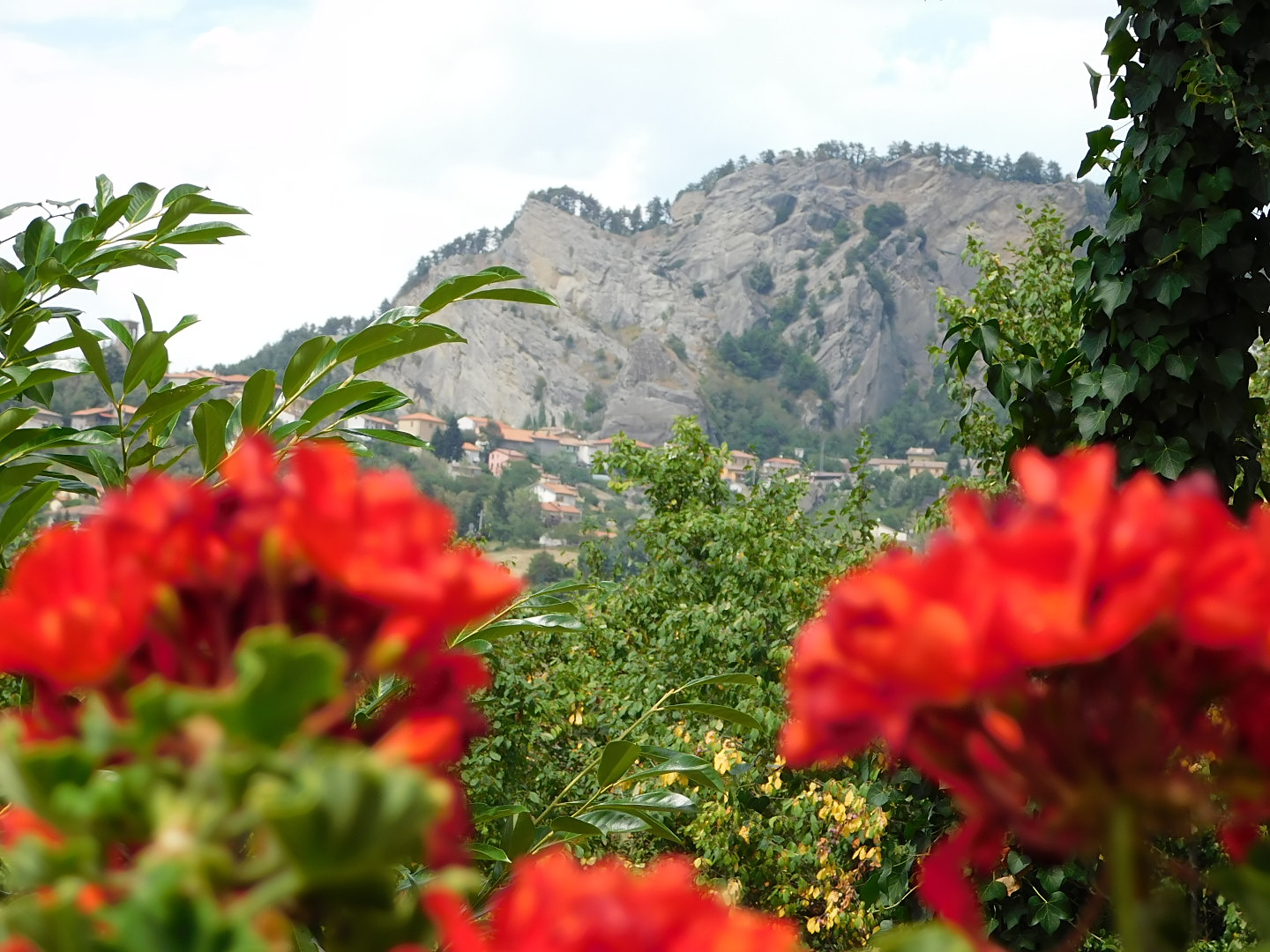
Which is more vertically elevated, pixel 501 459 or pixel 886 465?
pixel 886 465

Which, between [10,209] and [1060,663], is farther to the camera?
[10,209]

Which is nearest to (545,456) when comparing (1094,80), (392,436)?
(1094,80)

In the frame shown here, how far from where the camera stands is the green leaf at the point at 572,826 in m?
1.12

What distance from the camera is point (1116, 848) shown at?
→ 33 centimetres

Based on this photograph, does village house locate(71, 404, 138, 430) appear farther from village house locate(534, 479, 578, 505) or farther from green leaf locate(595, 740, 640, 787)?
village house locate(534, 479, 578, 505)

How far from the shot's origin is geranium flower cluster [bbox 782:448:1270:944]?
0.30 m

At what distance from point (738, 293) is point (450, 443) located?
26814 millimetres

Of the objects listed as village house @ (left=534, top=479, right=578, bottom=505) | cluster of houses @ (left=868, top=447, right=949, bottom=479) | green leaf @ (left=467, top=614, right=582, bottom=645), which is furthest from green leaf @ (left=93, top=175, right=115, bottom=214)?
village house @ (left=534, top=479, right=578, bottom=505)

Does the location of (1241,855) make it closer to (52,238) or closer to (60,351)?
(60,351)

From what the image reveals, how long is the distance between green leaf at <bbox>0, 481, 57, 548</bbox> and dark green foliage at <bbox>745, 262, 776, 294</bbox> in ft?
239

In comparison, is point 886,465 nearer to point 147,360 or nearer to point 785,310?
point 785,310

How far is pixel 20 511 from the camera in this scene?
1.18 meters

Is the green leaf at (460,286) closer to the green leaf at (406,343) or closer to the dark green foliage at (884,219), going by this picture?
the green leaf at (406,343)

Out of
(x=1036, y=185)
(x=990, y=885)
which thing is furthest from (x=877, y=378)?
(x=990, y=885)
